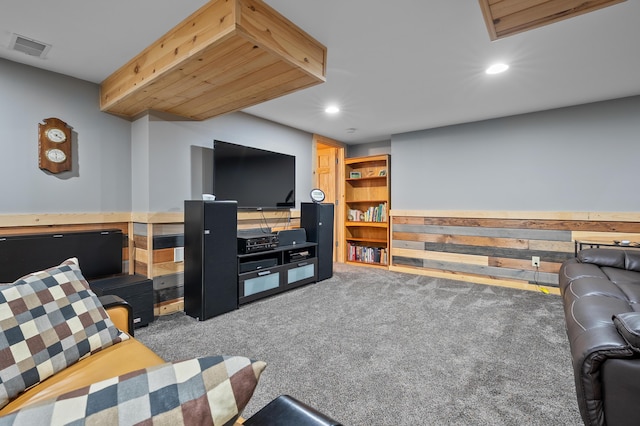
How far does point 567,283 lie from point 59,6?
3797 mm

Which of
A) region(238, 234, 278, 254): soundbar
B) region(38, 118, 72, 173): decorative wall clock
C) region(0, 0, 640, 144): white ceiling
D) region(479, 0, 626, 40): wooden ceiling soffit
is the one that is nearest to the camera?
region(479, 0, 626, 40): wooden ceiling soffit

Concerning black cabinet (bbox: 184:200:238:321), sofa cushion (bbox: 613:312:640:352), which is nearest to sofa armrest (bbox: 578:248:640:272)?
sofa cushion (bbox: 613:312:640:352)

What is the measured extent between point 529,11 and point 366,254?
4.21m

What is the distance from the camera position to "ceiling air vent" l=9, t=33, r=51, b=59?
217 centimetres

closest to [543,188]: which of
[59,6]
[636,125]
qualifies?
[636,125]

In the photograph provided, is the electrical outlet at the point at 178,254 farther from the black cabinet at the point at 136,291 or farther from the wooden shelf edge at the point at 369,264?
the wooden shelf edge at the point at 369,264

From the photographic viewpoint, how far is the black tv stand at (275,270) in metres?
3.26

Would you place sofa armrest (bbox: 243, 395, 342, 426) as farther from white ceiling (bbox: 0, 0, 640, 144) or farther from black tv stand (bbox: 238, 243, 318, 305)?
black tv stand (bbox: 238, 243, 318, 305)

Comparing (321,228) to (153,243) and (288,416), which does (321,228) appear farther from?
(288,416)

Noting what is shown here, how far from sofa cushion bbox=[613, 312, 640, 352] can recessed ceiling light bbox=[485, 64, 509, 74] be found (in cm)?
223

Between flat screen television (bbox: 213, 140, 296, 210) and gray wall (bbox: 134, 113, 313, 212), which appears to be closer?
gray wall (bbox: 134, 113, 313, 212)

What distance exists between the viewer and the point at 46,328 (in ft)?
3.76

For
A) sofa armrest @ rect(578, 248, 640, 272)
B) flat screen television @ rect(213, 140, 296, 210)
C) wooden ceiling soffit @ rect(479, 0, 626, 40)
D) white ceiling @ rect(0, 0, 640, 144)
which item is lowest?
sofa armrest @ rect(578, 248, 640, 272)

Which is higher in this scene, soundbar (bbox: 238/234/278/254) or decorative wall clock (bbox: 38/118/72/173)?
decorative wall clock (bbox: 38/118/72/173)
